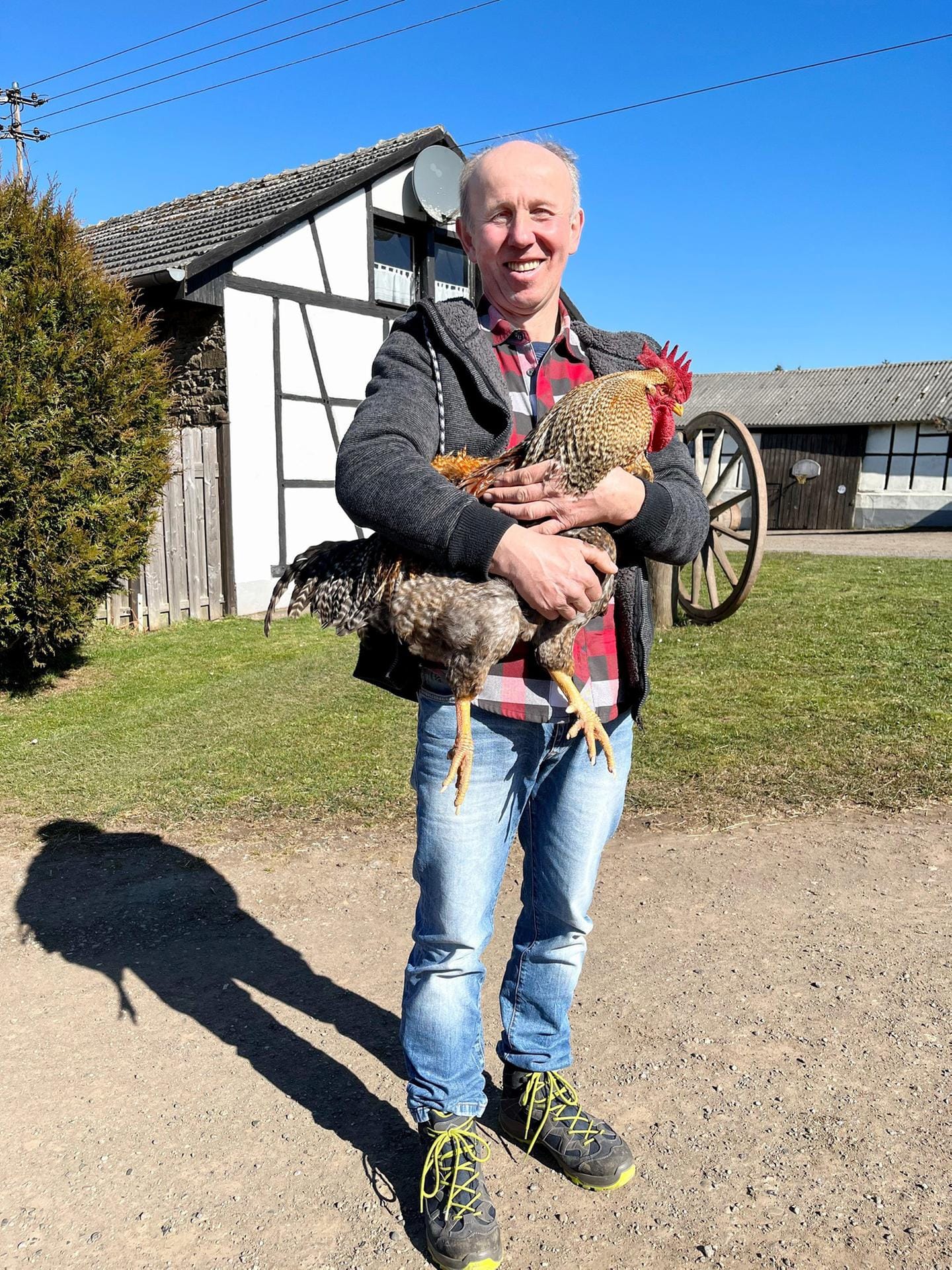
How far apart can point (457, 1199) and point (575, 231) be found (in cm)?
238

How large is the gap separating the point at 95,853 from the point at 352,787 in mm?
1375

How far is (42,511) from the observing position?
646cm

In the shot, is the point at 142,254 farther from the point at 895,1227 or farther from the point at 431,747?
the point at 895,1227

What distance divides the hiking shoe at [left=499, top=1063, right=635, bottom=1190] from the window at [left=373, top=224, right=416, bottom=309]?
11861 mm

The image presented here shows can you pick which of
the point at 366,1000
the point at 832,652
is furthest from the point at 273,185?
the point at 366,1000

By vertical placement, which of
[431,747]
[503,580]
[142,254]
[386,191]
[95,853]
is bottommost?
[95,853]

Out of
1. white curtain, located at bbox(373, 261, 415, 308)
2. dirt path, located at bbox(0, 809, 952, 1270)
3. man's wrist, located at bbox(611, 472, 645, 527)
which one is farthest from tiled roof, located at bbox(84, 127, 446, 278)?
man's wrist, located at bbox(611, 472, 645, 527)

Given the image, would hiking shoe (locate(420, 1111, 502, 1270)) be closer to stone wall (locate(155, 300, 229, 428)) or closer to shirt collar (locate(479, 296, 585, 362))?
shirt collar (locate(479, 296, 585, 362))

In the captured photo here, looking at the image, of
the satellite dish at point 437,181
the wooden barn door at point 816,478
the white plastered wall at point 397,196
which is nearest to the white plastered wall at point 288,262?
the white plastered wall at point 397,196

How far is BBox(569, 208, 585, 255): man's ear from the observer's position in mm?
2105

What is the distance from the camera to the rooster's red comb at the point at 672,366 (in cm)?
225

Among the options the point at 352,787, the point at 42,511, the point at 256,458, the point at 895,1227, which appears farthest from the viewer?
the point at 256,458

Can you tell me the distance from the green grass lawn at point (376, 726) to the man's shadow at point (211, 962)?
51cm

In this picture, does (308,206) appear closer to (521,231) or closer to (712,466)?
(712,466)
